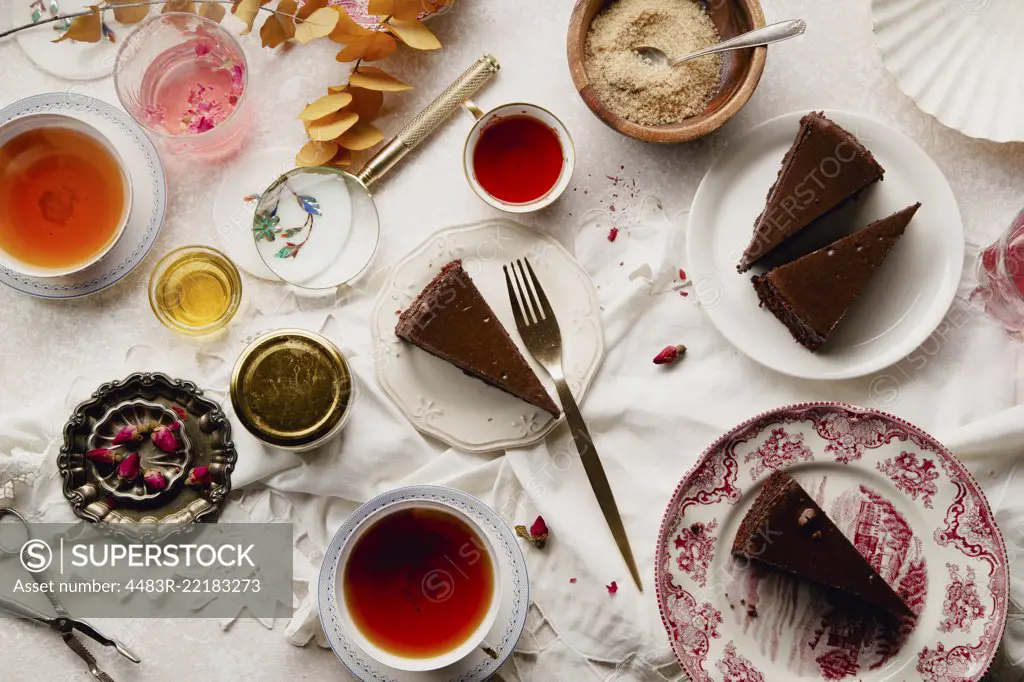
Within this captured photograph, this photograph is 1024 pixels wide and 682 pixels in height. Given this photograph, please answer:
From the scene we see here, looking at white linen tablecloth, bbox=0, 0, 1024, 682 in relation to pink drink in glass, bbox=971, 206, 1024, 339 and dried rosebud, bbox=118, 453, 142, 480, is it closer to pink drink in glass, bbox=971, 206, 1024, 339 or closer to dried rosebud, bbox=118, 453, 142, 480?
pink drink in glass, bbox=971, 206, 1024, 339

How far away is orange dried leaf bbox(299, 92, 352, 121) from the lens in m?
2.54

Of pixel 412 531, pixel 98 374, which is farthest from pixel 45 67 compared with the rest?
pixel 412 531

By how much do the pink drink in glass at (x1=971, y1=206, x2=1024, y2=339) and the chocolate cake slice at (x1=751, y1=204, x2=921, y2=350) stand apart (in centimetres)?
28

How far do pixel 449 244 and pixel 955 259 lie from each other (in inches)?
56.5

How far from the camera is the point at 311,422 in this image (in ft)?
8.21

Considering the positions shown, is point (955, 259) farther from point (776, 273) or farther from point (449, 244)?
point (449, 244)

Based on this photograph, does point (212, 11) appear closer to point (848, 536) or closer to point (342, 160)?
point (342, 160)

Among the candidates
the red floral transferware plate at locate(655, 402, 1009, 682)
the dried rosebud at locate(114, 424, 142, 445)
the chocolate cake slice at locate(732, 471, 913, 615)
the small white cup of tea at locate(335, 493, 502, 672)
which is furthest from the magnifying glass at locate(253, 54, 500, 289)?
the chocolate cake slice at locate(732, 471, 913, 615)

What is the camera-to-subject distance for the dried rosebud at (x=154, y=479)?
246cm

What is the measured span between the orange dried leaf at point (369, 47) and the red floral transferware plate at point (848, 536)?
1459 millimetres

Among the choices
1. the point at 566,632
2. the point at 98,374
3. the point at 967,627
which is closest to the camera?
the point at 967,627

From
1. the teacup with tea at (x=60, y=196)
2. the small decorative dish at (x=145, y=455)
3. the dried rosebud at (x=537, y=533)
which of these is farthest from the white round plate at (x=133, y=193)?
the dried rosebud at (x=537, y=533)

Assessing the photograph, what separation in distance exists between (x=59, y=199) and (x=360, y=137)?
2.84 ft

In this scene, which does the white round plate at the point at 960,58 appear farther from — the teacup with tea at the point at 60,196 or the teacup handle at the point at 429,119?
the teacup with tea at the point at 60,196
